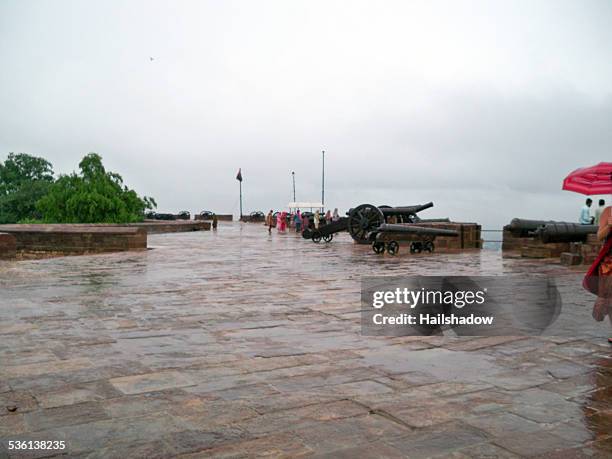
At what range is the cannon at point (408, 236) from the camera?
16.0m

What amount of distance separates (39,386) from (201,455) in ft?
5.07

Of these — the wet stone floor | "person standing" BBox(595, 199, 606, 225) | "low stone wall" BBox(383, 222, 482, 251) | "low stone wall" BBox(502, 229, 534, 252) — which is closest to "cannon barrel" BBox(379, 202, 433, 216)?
"low stone wall" BBox(383, 222, 482, 251)

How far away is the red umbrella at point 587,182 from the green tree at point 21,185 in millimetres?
52720

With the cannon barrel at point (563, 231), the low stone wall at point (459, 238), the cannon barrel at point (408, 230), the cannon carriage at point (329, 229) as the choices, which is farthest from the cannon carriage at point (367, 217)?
the cannon barrel at point (563, 231)

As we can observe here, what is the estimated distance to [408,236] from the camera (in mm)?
16422

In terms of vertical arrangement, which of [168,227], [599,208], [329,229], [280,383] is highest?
[599,208]

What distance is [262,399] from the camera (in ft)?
11.3

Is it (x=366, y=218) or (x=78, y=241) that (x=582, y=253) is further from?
(x=78, y=241)

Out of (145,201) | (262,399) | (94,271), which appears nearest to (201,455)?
(262,399)

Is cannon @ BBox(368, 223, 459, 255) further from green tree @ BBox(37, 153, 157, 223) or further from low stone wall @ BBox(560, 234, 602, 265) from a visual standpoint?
green tree @ BBox(37, 153, 157, 223)

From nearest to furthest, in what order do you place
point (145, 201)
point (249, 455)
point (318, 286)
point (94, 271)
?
point (249, 455) < point (318, 286) < point (94, 271) < point (145, 201)

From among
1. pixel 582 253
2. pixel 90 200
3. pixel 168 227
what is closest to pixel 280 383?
pixel 582 253

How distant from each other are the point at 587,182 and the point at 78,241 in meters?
14.3

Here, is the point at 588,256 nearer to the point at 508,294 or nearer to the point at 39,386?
the point at 508,294
